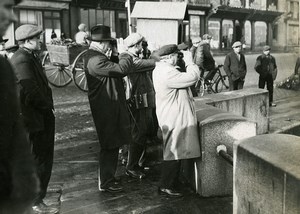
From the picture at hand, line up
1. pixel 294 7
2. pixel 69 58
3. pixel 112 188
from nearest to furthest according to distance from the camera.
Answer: pixel 112 188 < pixel 69 58 < pixel 294 7

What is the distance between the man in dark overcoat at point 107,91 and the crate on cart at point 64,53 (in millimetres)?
7414

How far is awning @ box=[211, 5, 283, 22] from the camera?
112ft

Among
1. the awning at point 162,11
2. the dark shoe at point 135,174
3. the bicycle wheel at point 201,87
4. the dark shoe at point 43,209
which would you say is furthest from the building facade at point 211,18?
the dark shoe at point 43,209

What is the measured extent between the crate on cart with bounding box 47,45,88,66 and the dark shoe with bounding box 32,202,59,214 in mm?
8180

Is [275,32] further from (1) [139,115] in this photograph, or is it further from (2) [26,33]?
(2) [26,33]

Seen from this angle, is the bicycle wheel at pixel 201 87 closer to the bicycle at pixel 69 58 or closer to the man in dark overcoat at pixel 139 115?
the bicycle at pixel 69 58

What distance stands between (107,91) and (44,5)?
59.0 feet

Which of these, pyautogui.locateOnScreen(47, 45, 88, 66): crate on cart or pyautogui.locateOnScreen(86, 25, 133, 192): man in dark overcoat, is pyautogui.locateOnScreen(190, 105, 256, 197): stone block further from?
pyautogui.locateOnScreen(47, 45, 88, 66): crate on cart

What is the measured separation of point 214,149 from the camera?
487cm

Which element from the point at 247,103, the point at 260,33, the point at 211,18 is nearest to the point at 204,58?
the point at 247,103

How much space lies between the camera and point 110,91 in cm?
475

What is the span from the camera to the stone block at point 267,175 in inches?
103

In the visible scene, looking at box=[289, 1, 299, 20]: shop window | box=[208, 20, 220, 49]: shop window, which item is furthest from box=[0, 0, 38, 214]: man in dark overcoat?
box=[208, 20, 220, 49]: shop window

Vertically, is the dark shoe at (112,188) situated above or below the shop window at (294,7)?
below
